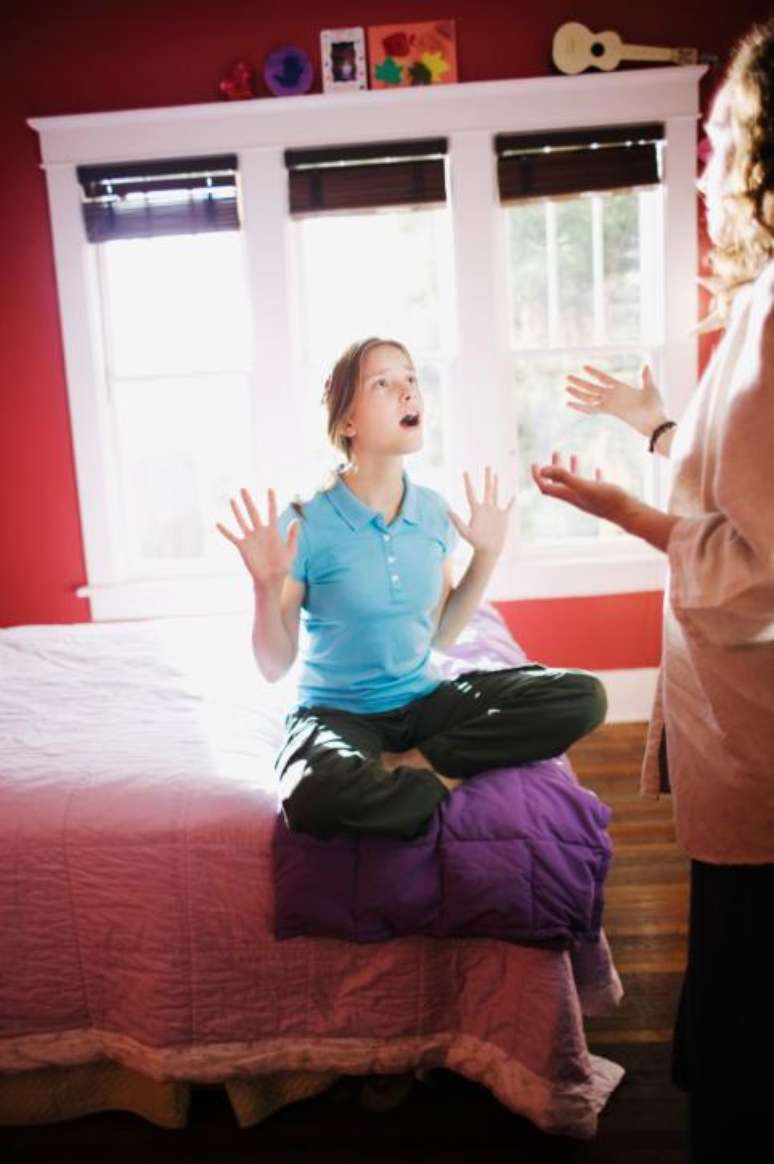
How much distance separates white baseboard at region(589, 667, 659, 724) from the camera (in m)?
3.78

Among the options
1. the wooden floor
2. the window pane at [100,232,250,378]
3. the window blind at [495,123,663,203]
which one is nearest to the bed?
the wooden floor

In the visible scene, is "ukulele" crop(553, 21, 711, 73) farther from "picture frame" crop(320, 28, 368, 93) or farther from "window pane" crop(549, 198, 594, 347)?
"picture frame" crop(320, 28, 368, 93)

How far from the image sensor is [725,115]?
1088 millimetres

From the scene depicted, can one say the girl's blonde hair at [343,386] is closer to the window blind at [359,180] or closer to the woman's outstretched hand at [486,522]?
the woman's outstretched hand at [486,522]

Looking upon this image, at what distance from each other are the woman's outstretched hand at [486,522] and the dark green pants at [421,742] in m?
0.27

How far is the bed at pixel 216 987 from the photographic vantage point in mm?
1554

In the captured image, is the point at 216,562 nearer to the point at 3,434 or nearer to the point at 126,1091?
the point at 3,434

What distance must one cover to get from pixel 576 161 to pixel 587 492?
8.52 ft

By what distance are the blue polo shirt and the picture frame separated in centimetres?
212

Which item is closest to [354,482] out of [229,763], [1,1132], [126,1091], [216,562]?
[229,763]

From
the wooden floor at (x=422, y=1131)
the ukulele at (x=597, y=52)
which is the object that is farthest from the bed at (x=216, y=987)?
the ukulele at (x=597, y=52)

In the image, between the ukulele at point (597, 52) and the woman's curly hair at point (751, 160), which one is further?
the ukulele at point (597, 52)

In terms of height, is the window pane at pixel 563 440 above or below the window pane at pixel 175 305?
below

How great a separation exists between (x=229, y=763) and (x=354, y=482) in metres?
0.64
